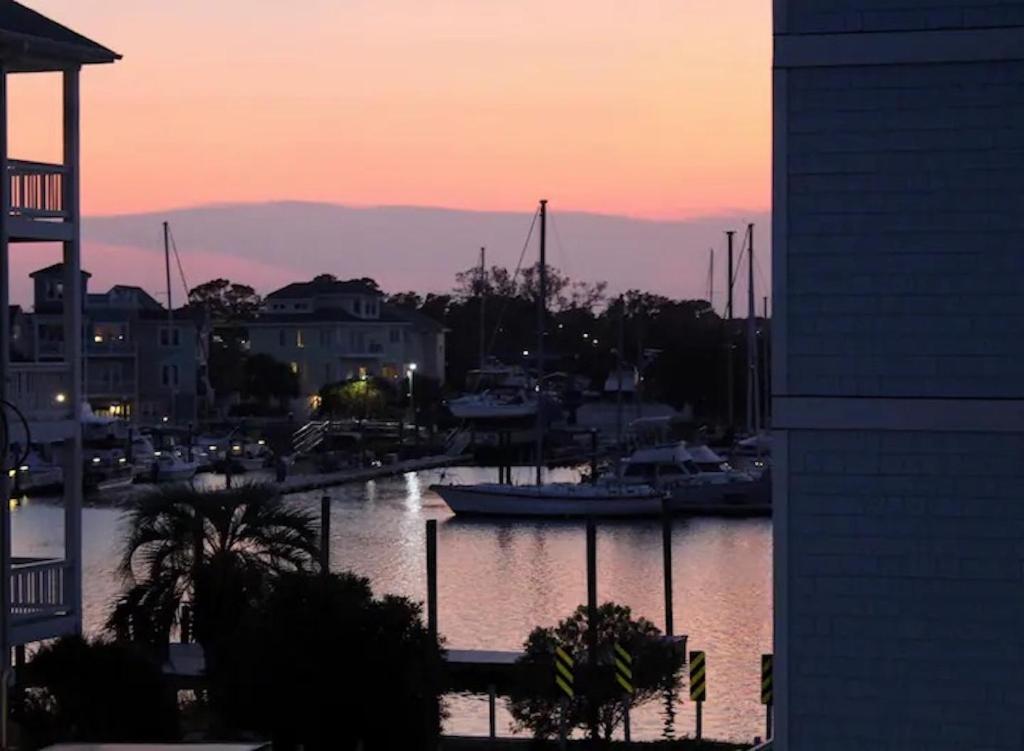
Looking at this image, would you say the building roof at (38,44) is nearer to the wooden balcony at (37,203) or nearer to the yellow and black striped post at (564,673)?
the wooden balcony at (37,203)

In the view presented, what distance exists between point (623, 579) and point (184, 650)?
24.3 meters

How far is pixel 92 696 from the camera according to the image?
18.4 metres

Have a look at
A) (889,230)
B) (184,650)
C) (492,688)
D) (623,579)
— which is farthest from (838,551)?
(623,579)

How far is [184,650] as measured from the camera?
28.8 metres

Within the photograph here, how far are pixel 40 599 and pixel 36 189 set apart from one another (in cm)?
412

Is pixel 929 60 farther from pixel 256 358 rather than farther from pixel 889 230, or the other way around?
pixel 256 358

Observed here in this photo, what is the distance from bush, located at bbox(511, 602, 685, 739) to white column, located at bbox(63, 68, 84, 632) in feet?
23.2

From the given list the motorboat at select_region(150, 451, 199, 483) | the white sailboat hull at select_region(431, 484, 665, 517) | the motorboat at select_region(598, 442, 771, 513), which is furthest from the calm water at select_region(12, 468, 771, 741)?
the motorboat at select_region(150, 451, 199, 483)

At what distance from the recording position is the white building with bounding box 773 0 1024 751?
1129cm

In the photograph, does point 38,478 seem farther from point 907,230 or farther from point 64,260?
point 907,230

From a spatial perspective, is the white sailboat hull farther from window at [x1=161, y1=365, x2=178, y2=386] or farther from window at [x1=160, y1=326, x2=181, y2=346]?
window at [x1=161, y1=365, x2=178, y2=386]

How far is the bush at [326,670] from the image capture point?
19953 millimetres

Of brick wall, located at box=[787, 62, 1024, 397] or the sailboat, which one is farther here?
the sailboat

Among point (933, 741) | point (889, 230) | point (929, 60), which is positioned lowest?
point (933, 741)
